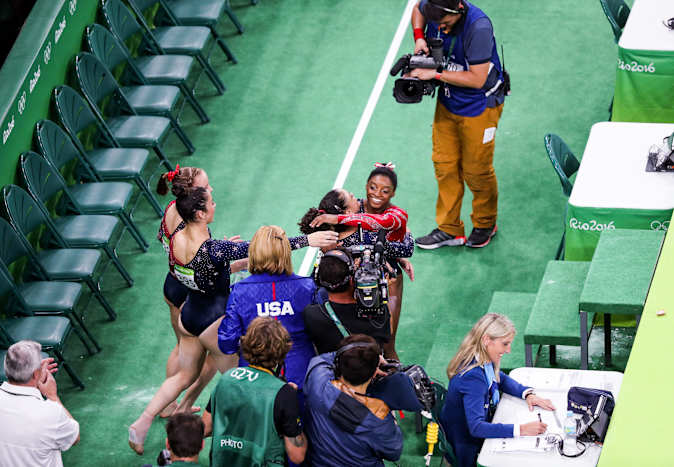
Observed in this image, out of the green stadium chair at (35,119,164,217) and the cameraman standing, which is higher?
the cameraman standing

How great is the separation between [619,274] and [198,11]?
525cm

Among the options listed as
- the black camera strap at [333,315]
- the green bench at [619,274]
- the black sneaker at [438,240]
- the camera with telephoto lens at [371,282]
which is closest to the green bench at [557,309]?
the green bench at [619,274]

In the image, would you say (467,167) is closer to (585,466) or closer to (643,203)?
(643,203)

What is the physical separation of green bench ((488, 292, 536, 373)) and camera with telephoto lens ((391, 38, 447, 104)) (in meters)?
1.47

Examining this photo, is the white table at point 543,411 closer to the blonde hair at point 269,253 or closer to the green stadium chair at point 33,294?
the blonde hair at point 269,253

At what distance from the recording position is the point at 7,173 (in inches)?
311

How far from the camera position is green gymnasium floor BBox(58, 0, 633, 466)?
734cm

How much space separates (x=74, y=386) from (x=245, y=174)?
2498 millimetres

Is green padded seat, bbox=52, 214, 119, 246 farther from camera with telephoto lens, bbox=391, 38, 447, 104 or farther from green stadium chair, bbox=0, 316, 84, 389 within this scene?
camera with telephoto lens, bbox=391, 38, 447, 104

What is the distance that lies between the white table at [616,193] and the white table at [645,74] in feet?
2.53

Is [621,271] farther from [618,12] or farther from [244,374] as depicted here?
[618,12]

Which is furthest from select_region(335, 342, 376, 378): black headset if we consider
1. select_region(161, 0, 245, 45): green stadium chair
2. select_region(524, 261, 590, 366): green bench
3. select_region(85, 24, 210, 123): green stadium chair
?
select_region(161, 0, 245, 45): green stadium chair

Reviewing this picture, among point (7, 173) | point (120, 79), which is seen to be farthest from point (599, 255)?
point (120, 79)

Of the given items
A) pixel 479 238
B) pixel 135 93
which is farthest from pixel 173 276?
pixel 135 93
